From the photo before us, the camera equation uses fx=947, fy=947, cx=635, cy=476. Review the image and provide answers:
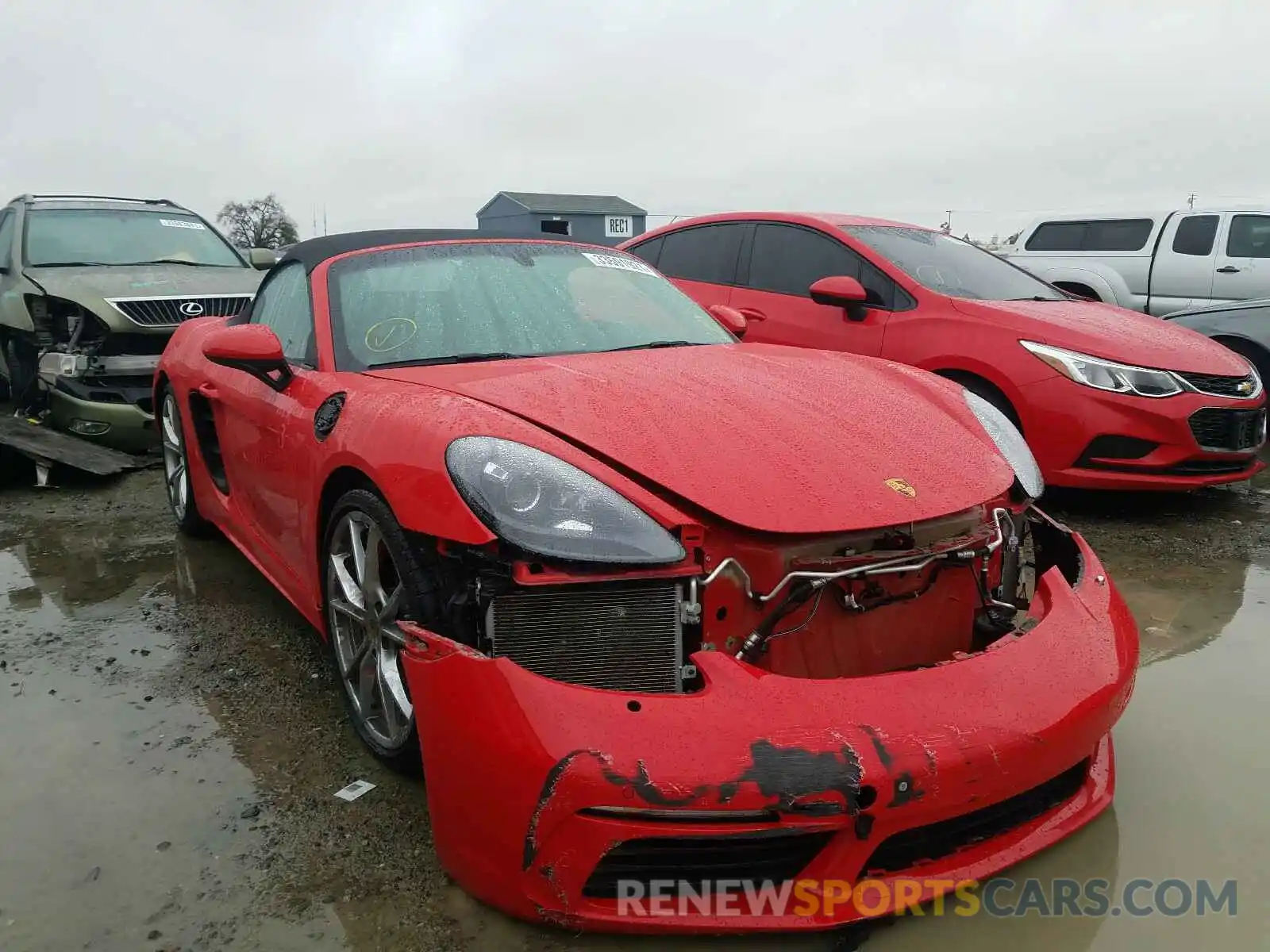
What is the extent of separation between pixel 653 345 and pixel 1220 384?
309 centimetres

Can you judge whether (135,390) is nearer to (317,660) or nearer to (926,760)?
(317,660)

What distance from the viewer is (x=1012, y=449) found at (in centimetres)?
254

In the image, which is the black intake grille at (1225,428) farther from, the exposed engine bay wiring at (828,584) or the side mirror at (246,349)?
the side mirror at (246,349)

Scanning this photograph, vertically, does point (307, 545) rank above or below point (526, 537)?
below

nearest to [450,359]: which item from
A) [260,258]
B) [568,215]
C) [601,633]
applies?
[601,633]

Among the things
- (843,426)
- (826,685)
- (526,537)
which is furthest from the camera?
(843,426)

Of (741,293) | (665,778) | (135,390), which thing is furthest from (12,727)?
(741,293)

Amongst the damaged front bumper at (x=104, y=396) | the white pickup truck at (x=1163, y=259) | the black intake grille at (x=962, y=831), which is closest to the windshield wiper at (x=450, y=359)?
the black intake grille at (x=962, y=831)

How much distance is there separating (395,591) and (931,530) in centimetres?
118

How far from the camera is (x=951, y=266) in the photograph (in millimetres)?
5270

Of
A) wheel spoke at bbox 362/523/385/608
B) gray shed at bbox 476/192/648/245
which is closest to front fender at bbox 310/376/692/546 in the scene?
wheel spoke at bbox 362/523/385/608

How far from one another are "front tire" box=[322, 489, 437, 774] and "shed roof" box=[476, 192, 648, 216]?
29.2 m

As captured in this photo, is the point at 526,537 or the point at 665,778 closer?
the point at 665,778

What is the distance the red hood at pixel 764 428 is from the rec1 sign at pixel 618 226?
1166 inches
